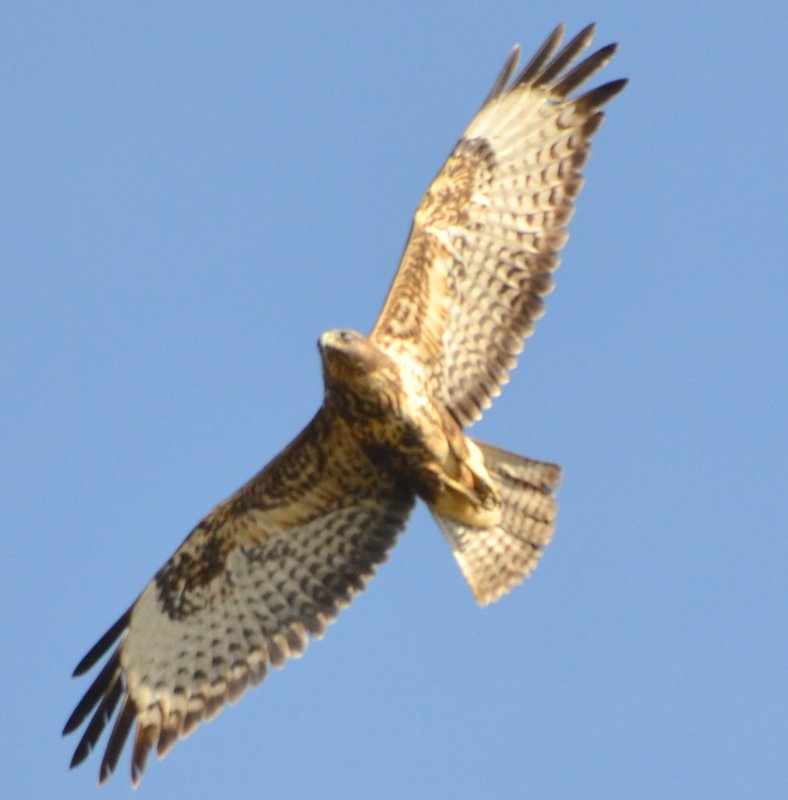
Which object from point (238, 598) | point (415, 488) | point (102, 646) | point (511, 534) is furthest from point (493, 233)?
point (102, 646)

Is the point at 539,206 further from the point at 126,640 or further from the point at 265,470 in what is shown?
the point at 126,640

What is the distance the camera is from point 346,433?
301 inches

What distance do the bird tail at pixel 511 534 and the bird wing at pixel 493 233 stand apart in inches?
18.4

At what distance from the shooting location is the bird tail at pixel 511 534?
8102mm

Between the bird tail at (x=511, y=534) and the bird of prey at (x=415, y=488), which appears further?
the bird tail at (x=511, y=534)

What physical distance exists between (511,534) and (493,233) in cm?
163

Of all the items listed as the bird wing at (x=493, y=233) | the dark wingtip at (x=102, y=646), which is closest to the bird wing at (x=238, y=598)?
the dark wingtip at (x=102, y=646)

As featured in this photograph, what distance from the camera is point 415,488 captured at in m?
7.94

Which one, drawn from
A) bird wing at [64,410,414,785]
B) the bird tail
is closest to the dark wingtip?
bird wing at [64,410,414,785]

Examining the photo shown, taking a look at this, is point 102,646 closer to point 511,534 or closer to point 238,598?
point 238,598

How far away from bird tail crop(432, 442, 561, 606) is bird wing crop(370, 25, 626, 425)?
0.47m

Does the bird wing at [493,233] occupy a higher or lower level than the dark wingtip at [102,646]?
higher

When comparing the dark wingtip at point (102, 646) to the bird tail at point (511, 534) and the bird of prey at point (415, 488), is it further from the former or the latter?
the bird tail at point (511, 534)

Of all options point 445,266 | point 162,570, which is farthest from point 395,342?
point 162,570
